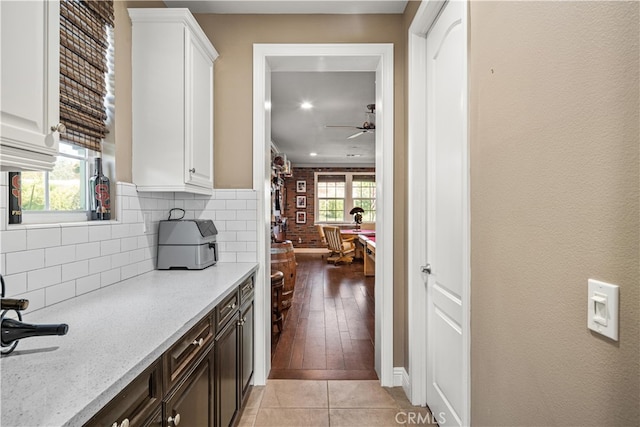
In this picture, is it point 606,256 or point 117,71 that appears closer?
point 606,256

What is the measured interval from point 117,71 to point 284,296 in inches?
103

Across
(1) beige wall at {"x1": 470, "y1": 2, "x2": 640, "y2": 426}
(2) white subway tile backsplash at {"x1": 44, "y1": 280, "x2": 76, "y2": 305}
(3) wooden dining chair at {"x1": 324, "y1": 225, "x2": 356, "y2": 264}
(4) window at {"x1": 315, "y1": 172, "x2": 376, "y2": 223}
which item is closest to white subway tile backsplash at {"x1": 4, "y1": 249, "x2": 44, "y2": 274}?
(2) white subway tile backsplash at {"x1": 44, "y1": 280, "x2": 76, "y2": 305}

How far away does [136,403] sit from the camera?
94cm

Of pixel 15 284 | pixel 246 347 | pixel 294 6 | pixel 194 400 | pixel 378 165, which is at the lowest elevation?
pixel 246 347

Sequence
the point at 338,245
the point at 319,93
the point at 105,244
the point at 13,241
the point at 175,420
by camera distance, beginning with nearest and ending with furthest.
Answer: the point at 175,420, the point at 13,241, the point at 105,244, the point at 319,93, the point at 338,245

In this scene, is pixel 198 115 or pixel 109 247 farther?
pixel 198 115

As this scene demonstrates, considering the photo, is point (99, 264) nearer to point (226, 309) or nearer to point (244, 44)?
point (226, 309)

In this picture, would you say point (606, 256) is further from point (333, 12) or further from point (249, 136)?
point (333, 12)

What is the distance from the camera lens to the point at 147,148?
6.96ft

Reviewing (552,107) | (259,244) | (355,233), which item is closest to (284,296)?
(259,244)

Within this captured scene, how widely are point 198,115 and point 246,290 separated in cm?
116

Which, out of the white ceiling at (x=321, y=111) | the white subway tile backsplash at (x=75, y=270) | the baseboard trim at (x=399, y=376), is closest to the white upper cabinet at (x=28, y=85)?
the white subway tile backsplash at (x=75, y=270)

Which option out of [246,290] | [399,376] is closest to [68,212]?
[246,290]

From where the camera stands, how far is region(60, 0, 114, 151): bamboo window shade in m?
1.59
